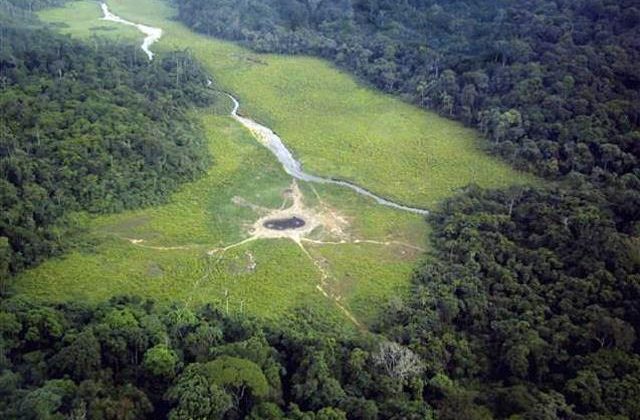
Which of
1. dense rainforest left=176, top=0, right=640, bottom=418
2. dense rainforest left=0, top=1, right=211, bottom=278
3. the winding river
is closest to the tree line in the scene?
dense rainforest left=176, top=0, right=640, bottom=418

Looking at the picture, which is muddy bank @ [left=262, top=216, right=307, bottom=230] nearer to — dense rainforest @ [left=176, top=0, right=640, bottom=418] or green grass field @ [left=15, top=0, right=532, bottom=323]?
green grass field @ [left=15, top=0, right=532, bottom=323]

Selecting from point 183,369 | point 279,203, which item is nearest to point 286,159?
point 279,203

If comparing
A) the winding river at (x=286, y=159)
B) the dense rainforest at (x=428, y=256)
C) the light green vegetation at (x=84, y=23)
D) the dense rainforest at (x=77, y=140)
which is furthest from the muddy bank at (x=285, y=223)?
the light green vegetation at (x=84, y=23)

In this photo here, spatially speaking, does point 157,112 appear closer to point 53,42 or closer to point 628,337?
point 53,42

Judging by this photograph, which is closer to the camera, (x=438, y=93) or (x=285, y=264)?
(x=285, y=264)

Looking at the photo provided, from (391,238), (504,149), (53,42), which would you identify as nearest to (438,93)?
(504,149)

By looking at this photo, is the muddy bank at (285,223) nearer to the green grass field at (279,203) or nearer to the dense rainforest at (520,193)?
the green grass field at (279,203)

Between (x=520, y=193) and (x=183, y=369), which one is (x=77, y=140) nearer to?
(x=183, y=369)
